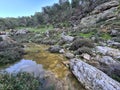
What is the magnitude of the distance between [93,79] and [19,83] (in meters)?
3.83

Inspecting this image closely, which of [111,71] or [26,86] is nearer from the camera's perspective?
[26,86]

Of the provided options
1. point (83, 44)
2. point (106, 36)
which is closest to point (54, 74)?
point (83, 44)

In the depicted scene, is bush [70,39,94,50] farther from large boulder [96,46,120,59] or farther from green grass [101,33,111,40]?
green grass [101,33,111,40]

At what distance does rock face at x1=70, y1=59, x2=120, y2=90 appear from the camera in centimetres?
733

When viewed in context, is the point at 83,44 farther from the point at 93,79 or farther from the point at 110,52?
the point at 93,79

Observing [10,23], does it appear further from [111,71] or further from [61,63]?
[111,71]

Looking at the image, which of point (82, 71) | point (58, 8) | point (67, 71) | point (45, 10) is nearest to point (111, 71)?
point (82, 71)

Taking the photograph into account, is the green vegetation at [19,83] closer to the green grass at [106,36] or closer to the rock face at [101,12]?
the green grass at [106,36]

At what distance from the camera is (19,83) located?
8.12 m

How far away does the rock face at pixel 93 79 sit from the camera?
7.33 m

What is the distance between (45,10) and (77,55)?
55.9 meters

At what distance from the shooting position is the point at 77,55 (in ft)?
47.3

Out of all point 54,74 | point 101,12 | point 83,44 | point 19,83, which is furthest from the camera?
point 101,12

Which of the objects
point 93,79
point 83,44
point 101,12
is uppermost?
point 101,12
